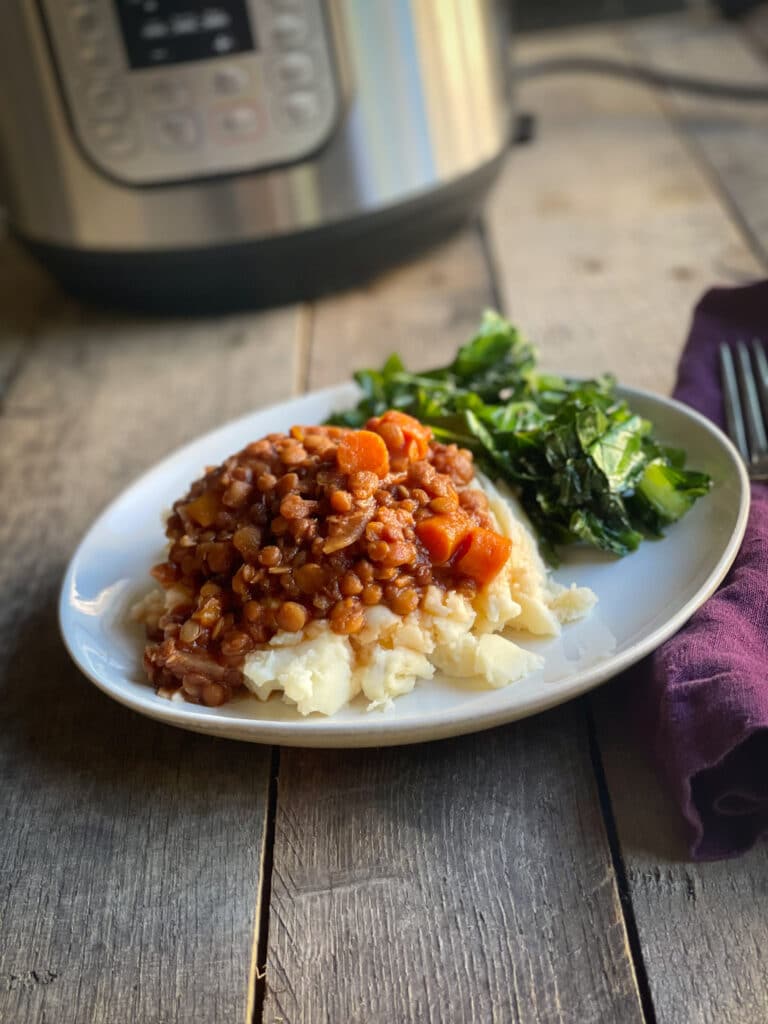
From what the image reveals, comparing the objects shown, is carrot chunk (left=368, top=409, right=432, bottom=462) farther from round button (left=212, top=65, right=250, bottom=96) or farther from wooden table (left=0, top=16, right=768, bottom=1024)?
round button (left=212, top=65, right=250, bottom=96)

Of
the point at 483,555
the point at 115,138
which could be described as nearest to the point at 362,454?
the point at 483,555

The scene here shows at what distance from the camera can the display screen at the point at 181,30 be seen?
6.99ft

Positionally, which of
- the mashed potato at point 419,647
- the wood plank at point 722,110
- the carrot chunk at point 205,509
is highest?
the carrot chunk at point 205,509

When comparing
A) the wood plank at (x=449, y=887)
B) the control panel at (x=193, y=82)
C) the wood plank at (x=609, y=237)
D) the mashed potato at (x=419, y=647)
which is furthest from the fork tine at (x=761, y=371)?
the control panel at (x=193, y=82)

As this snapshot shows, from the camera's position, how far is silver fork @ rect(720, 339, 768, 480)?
1568 millimetres

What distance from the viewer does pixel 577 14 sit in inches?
172

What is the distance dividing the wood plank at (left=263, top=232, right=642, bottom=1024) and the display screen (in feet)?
5.14

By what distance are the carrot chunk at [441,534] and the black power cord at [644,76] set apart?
2.59m

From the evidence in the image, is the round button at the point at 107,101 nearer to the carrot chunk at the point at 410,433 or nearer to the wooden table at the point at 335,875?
the wooden table at the point at 335,875

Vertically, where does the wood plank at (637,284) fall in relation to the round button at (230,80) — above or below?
below

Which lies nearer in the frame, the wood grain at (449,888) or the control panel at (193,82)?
the wood grain at (449,888)

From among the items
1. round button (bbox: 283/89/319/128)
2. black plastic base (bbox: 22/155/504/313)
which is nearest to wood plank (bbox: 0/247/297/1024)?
black plastic base (bbox: 22/155/504/313)

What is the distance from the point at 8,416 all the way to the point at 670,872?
1766 mm

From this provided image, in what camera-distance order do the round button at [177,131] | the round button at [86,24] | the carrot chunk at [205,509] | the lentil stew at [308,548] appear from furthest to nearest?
1. the round button at [177,131]
2. the round button at [86,24]
3. the carrot chunk at [205,509]
4. the lentil stew at [308,548]
